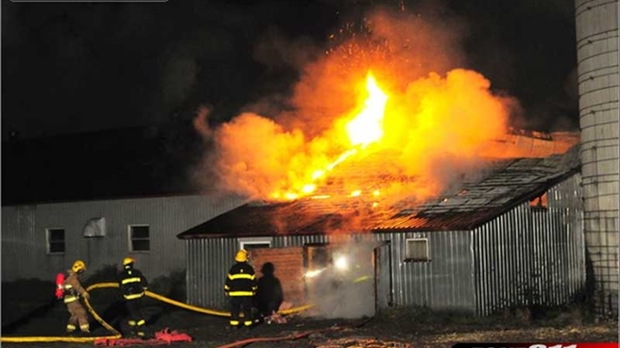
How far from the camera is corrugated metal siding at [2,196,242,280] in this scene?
30.8 m

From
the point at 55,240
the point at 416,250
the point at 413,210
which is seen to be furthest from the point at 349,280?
the point at 55,240

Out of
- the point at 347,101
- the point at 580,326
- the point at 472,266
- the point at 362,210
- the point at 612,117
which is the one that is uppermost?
the point at 347,101

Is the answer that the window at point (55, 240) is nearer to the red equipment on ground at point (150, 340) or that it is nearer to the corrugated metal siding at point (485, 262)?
the corrugated metal siding at point (485, 262)

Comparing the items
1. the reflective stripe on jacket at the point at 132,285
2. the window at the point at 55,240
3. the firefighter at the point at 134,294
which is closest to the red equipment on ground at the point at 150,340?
the firefighter at the point at 134,294

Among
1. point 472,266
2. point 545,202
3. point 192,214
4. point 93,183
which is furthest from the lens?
point 93,183

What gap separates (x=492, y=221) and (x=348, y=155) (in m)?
8.08

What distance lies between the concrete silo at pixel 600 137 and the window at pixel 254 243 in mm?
8500

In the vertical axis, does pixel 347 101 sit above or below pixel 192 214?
above

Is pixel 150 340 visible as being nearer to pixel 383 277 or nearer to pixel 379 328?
pixel 379 328

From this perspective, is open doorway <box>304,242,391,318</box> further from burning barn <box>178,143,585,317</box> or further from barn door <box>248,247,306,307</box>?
barn door <box>248,247,306,307</box>

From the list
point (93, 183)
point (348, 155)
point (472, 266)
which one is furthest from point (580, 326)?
point (93, 183)

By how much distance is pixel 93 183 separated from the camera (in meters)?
35.3

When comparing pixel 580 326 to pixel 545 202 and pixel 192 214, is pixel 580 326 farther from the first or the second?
pixel 192 214

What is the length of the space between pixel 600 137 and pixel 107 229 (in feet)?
63.5
